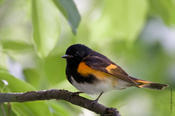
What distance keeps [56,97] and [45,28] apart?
0.53 metres

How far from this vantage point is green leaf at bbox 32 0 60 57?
213 cm

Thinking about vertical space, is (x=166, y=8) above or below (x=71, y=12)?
above

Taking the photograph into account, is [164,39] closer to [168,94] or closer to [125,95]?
[125,95]

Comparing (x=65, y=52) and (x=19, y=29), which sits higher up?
(x=19, y=29)

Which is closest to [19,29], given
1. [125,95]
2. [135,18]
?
[125,95]

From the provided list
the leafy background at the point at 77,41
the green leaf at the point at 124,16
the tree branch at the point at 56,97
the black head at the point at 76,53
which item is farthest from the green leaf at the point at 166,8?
the tree branch at the point at 56,97

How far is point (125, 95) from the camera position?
12.9ft

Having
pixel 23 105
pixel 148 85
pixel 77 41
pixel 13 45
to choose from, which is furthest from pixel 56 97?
pixel 77 41

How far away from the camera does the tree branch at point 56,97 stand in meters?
1.60

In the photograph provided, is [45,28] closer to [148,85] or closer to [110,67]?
[110,67]

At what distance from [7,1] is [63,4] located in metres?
2.60

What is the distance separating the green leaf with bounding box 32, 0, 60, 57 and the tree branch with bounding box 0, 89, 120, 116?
0.36 metres

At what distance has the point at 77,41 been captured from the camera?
112 inches

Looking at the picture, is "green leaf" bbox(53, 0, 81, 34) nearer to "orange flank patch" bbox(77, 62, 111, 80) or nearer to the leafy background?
the leafy background
